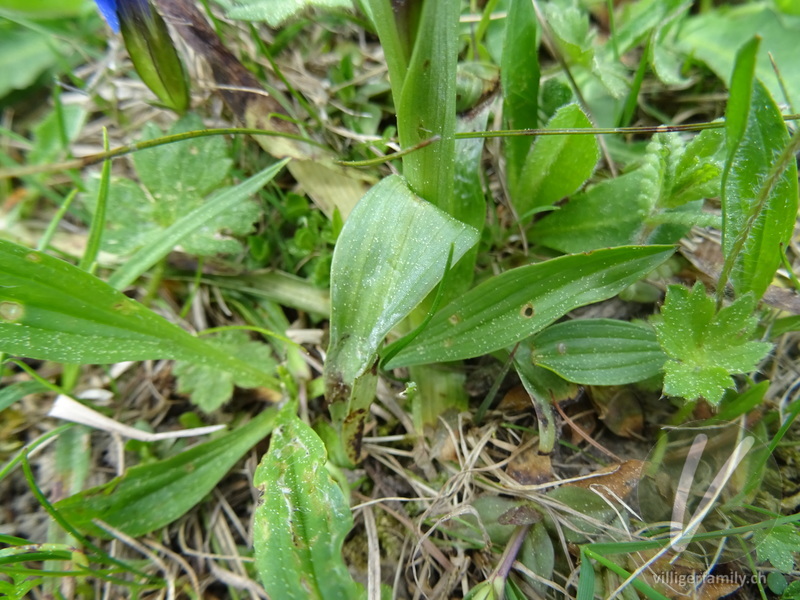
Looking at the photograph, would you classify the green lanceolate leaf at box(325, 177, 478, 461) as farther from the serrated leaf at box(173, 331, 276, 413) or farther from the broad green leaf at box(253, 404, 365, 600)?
the serrated leaf at box(173, 331, 276, 413)

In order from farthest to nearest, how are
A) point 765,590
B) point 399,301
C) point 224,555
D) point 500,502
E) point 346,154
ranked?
point 346,154 < point 224,555 < point 500,502 < point 765,590 < point 399,301

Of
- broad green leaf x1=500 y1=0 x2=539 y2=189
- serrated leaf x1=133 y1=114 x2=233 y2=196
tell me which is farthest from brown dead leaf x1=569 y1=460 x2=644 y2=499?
serrated leaf x1=133 y1=114 x2=233 y2=196

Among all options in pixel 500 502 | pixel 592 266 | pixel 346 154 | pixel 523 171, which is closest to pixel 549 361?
pixel 592 266

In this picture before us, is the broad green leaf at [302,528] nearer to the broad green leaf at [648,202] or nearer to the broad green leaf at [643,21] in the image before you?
the broad green leaf at [648,202]

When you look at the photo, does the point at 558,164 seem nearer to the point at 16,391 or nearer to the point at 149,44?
the point at 149,44

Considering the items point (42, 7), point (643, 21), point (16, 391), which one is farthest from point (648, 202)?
point (42, 7)

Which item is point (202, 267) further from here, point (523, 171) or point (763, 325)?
point (763, 325)
